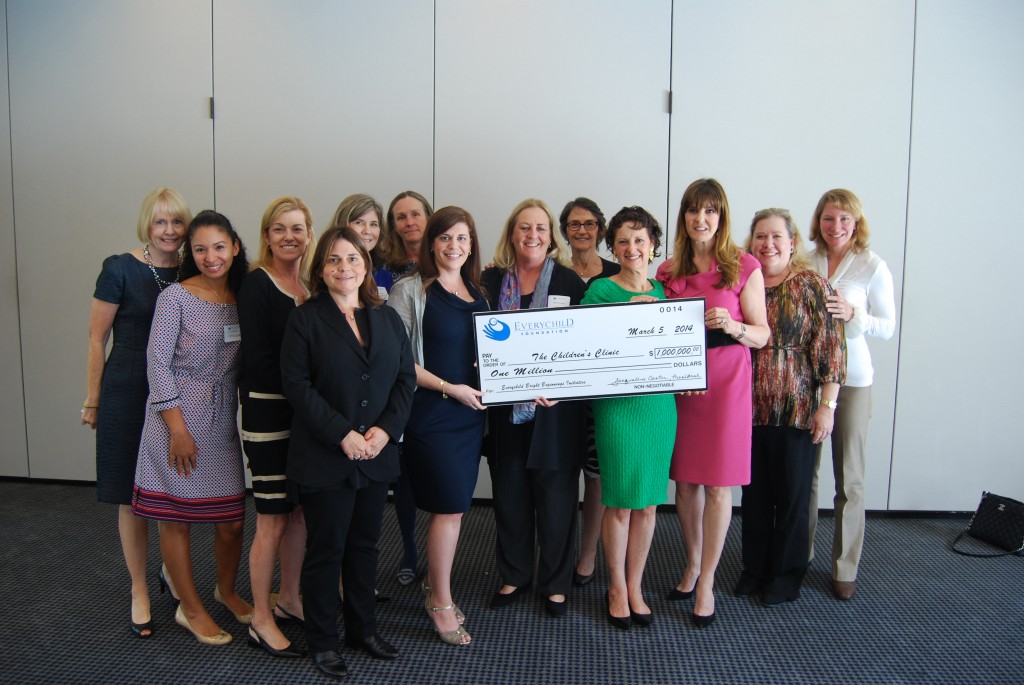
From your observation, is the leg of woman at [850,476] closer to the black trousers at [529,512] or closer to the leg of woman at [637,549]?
the leg of woman at [637,549]

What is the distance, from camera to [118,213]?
4020 millimetres

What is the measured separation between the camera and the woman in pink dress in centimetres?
238

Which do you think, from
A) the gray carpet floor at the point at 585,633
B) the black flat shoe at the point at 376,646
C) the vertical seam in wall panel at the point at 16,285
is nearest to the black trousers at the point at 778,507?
the gray carpet floor at the point at 585,633

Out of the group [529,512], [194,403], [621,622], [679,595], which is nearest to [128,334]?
[194,403]

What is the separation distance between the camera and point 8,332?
4.15m

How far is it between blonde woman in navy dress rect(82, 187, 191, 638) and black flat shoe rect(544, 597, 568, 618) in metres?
1.51

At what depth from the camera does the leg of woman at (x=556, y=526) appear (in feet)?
8.35

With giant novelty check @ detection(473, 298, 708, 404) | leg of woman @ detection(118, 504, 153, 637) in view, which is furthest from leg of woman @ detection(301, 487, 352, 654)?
leg of woman @ detection(118, 504, 153, 637)

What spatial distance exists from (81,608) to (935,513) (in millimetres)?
4374

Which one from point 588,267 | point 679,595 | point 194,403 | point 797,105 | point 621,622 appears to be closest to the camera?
point 194,403

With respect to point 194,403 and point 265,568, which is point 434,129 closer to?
point 194,403

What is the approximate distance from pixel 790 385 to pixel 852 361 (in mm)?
388

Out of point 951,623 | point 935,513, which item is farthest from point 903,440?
point 951,623

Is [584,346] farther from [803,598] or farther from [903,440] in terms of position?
[903,440]
